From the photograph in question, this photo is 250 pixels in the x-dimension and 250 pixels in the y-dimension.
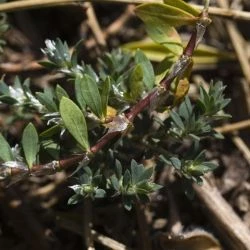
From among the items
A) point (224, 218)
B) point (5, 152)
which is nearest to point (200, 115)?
point (224, 218)

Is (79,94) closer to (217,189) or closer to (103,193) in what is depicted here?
(103,193)

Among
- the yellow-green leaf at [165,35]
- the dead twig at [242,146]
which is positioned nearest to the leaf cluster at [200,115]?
the yellow-green leaf at [165,35]

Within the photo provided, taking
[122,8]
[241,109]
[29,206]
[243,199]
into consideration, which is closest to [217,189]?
[243,199]

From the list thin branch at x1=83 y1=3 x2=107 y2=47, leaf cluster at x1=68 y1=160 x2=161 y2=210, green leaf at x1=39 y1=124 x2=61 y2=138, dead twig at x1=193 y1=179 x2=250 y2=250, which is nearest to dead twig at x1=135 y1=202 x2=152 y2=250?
dead twig at x1=193 y1=179 x2=250 y2=250

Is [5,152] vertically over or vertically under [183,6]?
under

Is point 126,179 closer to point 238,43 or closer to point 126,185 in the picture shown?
point 126,185

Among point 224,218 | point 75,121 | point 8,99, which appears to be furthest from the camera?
point 224,218

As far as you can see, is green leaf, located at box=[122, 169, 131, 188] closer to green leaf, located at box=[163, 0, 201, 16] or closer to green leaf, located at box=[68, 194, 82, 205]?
green leaf, located at box=[68, 194, 82, 205]
